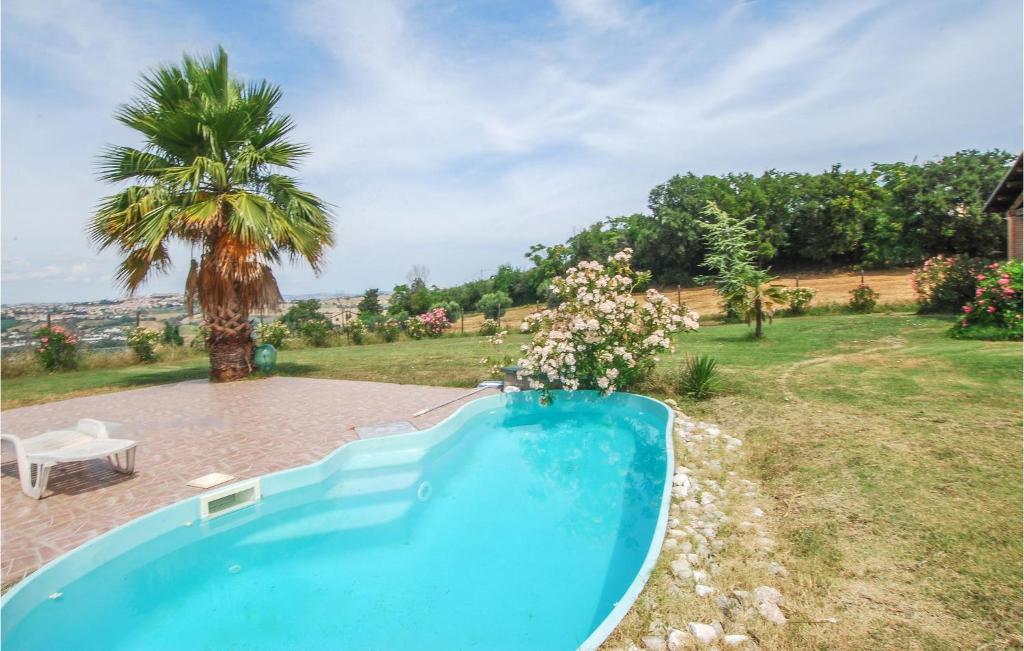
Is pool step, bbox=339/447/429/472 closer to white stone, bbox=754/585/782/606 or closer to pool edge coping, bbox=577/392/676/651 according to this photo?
pool edge coping, bbox=577/392/676/651

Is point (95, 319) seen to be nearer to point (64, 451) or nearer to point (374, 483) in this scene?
point (64, 451)

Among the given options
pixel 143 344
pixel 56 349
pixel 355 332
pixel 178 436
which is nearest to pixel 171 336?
pixel 143 344

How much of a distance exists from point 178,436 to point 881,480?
815cm

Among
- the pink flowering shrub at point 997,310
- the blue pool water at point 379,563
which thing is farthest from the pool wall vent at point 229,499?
the pink flowering shrub at point 997,310

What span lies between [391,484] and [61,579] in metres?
2.93

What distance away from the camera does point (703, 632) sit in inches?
110

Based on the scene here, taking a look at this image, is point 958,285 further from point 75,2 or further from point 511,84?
point 75,2

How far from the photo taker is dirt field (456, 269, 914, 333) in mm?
21312

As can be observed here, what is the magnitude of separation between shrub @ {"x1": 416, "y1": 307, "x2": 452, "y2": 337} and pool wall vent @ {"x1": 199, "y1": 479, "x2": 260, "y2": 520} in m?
16.2

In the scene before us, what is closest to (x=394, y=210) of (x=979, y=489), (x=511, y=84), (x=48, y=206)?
(x=511, y=84)

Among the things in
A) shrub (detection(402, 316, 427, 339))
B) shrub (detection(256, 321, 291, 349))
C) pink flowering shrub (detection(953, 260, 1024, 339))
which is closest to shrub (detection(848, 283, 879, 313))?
pink flowering shrub (detection(953, 260, 1024, 339))

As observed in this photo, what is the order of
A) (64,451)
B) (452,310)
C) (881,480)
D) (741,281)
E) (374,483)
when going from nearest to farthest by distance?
(881,480)
(64,451)
(374,483)
(741,281)
(452,310)

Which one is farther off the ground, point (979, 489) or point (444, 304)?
point (444, 304)

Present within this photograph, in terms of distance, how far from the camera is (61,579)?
12.2ft
